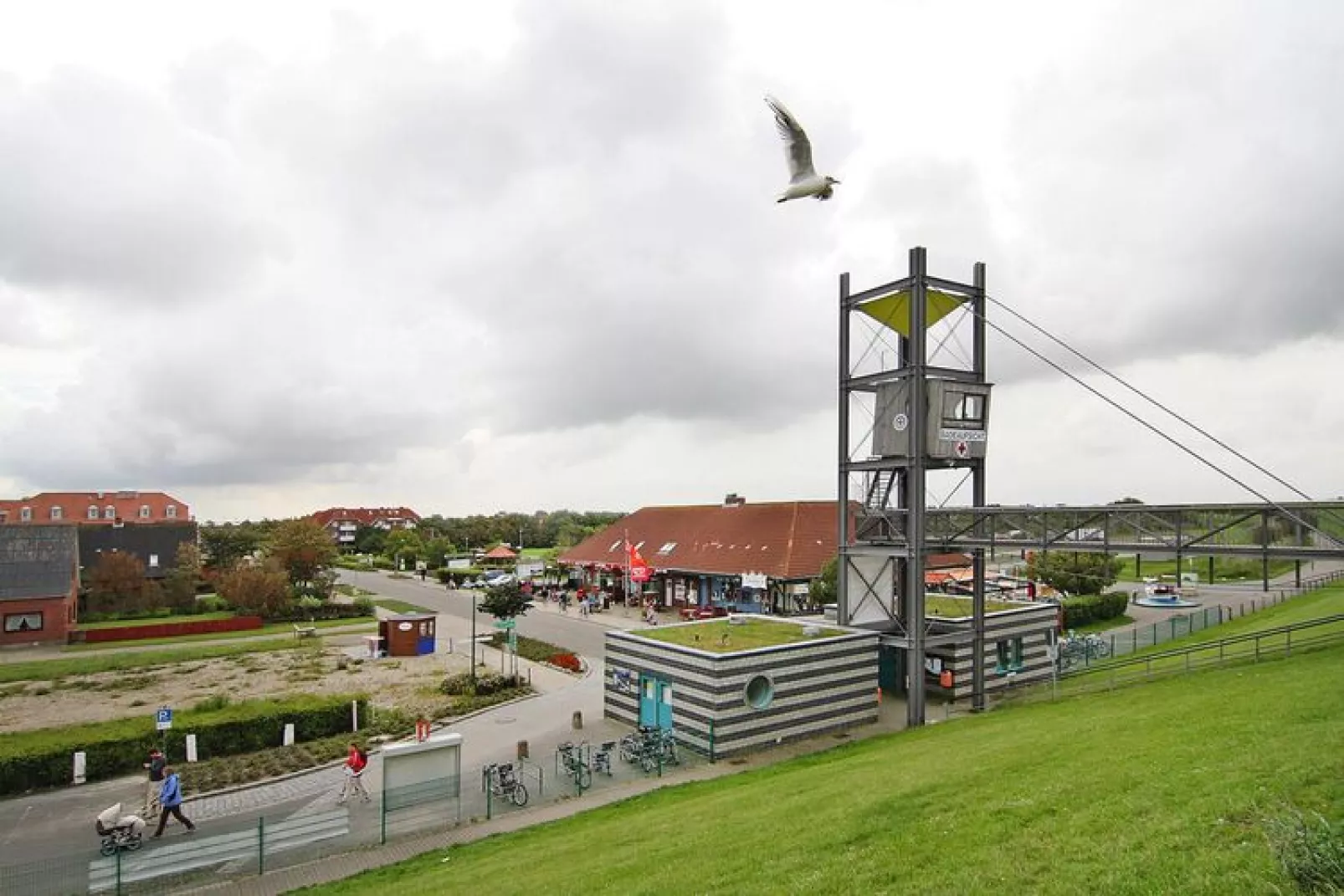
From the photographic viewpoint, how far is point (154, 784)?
17.5m

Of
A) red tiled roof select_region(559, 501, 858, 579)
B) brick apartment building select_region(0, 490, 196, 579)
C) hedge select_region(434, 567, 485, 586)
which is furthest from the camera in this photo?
hedge select_region(434, 567, 485, 586)

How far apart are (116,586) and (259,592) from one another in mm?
9764

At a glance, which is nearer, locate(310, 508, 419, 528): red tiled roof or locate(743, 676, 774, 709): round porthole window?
locate(743, 676, 774, 709): round porthole window

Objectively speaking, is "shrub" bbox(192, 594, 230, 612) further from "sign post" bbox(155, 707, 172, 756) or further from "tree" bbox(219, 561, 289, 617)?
"sign post" bbox(155, 707, 172, 756)

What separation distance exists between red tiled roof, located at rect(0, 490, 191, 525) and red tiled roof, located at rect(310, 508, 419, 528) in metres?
55.4

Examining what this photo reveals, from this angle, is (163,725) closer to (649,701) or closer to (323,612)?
(649,701)

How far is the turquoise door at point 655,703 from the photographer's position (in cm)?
2053

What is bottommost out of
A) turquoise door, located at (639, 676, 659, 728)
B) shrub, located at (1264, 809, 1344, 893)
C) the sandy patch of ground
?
the sandy patch of ground

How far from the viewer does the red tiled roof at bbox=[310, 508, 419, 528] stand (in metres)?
142

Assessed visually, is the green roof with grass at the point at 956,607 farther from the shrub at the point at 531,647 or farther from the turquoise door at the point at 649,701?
the shrub at the point at 531,647

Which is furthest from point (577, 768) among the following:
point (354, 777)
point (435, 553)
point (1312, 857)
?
point (435, 553)

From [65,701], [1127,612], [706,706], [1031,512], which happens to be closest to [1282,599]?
[1127,612]

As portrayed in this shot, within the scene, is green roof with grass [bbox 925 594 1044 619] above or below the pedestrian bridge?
below

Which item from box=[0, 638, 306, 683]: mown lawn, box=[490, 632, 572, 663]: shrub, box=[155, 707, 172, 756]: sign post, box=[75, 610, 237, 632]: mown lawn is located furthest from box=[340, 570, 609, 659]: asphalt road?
box=[75, 610, 237, 632]: mown lawn
